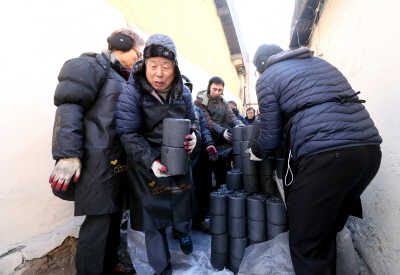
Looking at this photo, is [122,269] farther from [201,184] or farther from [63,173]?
[201,184]

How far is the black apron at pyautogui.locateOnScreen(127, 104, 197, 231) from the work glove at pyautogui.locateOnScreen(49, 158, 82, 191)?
0.38 metres

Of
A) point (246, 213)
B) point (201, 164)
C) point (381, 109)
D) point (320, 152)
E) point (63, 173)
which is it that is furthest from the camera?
point (201, 164)

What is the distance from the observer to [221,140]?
3.15m

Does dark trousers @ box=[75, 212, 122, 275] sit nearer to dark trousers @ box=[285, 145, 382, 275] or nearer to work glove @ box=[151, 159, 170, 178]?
work glove @ box=[151, 159, 170, 178]

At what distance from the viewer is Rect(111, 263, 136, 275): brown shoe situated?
1.80m

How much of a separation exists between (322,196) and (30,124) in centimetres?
210

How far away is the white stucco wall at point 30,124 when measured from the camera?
1.46m

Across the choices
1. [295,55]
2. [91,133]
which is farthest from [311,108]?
[91,133]

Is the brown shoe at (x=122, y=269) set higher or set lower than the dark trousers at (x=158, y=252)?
lower

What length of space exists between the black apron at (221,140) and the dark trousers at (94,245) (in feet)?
5.85

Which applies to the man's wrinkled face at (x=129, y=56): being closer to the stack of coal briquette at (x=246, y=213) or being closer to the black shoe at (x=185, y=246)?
the stack of coal briquette at (x=246, y=213)

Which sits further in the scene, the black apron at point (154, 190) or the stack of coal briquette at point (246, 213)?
the stack of coal briquette at point (246, 213)

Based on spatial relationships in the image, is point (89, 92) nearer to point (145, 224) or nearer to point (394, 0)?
point (145, 224)

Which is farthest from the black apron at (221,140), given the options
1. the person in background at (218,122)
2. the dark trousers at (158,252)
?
the dark trousers at (158,252)
